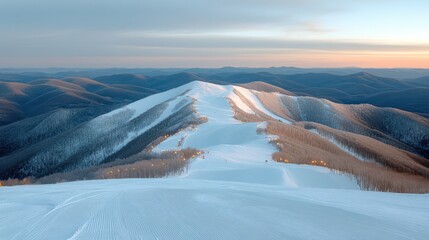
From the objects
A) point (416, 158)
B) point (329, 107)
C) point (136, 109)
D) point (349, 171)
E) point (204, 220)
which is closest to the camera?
point (204, 220)

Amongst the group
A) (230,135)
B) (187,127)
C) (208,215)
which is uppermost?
(208,215)

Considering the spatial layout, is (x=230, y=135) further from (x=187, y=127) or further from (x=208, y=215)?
(x=208, y=215)

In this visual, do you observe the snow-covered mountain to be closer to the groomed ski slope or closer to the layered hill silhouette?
the layered hill silhouette

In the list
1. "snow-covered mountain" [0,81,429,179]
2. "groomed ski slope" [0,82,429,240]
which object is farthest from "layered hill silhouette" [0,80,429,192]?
"groomed ski slope" [0,82,429,240]

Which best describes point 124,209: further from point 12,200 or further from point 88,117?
point 88,117

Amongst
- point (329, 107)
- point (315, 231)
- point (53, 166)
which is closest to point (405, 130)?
point (329, 107)

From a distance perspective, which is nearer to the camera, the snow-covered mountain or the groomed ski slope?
the groomed ski slope

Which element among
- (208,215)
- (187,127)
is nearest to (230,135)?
(187,127)

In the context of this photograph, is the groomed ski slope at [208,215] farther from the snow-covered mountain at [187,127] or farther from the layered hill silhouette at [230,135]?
the snow-covered mountain at [187,127]

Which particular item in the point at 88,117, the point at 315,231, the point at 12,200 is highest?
the point at 315,231

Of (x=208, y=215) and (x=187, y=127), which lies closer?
(x=208, y=215)

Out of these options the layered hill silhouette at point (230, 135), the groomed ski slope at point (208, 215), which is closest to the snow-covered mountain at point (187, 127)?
the layered hill silhouette at point (230, 135)
